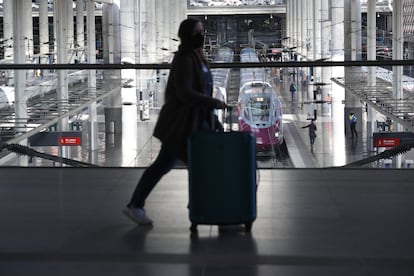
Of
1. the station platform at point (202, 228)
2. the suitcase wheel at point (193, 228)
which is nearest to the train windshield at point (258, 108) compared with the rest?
the station platform at point (202, 228)

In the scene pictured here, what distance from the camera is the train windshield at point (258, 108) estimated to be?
39.4 feet

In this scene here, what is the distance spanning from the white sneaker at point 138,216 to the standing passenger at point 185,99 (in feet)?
0.88

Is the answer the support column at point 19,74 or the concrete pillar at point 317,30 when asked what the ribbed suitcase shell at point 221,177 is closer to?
the support column at point 19,74

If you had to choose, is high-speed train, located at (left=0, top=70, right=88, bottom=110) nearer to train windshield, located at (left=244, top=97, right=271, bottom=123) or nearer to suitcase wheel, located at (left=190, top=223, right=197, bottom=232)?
train windshield, located at (left=244, top=97, right=271, bottom=123)

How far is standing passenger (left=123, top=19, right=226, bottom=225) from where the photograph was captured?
4.35 m

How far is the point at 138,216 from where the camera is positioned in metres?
4.63

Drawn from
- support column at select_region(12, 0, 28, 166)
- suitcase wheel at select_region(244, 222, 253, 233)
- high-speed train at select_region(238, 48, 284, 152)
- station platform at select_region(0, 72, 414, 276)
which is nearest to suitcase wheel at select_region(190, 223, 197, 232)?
station platform at select_region(0, 72, 414, 276)

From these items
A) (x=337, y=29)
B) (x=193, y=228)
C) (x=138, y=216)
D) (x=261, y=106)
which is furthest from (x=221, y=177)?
A: (x=337, y=29)

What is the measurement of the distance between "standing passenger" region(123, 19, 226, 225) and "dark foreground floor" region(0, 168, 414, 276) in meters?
0.44

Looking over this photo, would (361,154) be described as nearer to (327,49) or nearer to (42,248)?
(42,248)

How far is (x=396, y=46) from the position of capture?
3023 centimetres

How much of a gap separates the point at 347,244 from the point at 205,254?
68cm

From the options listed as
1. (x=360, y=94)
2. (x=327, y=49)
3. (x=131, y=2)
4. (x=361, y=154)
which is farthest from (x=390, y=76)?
(x=327, y=49)

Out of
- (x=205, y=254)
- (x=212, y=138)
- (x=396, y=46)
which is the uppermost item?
(x=396, y=46)
